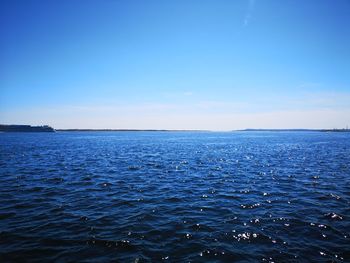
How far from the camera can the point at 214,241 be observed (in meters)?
11.3

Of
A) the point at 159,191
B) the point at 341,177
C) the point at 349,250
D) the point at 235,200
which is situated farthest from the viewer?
the point at 341,177

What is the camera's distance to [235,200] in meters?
18.0

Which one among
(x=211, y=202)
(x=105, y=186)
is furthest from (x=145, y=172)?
(x=211, y=202)

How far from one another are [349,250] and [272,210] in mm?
5413

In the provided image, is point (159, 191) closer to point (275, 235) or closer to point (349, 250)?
point (275, 235)

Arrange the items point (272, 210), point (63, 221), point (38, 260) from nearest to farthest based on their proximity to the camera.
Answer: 1. point (38, 260)
2. point (63, 221)
3. point (272, 210)

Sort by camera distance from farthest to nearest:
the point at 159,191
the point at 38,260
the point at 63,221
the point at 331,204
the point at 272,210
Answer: the point at 159,191 < the point at 331,204 < the point at 272,210 < the point at 63,221 < the point at 38,260

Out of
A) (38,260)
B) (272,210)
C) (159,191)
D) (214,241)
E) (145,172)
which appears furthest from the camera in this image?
(145,172)

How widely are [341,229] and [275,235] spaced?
A: 150 inches

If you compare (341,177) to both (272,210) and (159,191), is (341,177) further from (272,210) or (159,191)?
(159,191)

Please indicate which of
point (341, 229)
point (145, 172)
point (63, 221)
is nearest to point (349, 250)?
point (341, 229)

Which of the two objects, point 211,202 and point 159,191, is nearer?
point 211,202

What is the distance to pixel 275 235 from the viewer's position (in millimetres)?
11844

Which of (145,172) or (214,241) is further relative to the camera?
(145,172)
